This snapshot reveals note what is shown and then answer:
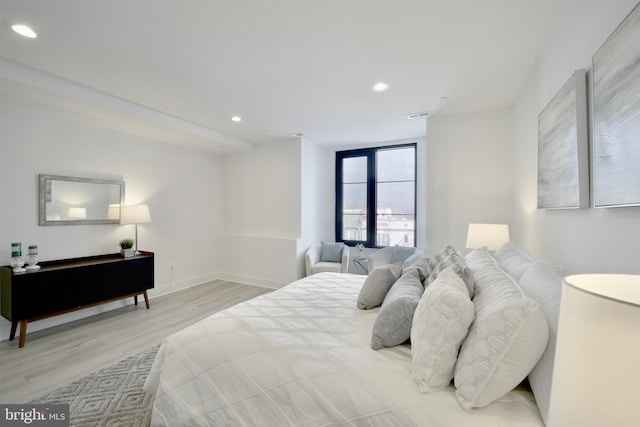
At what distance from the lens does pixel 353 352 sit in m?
1.27

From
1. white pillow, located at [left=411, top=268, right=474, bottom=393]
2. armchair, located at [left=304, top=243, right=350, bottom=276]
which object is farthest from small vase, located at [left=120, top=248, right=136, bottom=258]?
white pillow, located at [left=411, top=268, right=474, bottom=393]

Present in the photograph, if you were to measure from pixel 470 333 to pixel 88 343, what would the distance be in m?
3.48

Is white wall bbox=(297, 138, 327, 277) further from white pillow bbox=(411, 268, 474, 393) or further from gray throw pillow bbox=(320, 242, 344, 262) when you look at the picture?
white pillow bbox=(411, 268, 474, 393)

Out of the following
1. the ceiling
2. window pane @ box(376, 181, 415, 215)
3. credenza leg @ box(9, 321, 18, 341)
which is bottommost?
credenza leg @ box(9, 321, 18, 341)

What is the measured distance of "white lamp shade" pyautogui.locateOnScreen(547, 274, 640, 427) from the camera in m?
0.41

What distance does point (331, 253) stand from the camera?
15.2ft

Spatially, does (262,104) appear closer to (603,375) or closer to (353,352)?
(353,352)

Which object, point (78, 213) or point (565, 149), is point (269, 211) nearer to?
point (78, 213)

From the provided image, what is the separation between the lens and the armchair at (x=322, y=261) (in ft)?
14.1

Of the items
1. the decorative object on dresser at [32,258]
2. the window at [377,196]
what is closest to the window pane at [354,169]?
the window at [377,196]

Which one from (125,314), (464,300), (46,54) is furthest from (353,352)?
(125,314)

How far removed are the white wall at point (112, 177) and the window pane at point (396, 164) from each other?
3220 millimetres

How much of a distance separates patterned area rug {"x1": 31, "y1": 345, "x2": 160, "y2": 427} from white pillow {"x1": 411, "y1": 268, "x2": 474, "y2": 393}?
5.79ft

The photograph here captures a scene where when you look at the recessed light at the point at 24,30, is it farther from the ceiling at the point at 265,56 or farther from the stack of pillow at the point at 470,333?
the stack of pillow at the point at 470,333
